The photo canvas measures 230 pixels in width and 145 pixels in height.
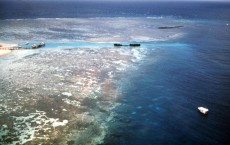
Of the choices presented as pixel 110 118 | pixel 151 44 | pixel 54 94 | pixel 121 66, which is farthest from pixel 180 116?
pixel 151 44

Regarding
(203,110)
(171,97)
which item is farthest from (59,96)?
(203,110)

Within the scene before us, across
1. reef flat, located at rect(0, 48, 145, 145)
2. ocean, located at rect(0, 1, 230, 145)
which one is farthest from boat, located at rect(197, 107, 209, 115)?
reef flat, located at rect(0, 48, 145, 145)

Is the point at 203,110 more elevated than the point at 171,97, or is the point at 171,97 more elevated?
the point at 203,110

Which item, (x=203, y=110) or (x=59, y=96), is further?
(x=59, y=96)

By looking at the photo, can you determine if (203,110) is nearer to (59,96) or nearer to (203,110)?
(203,110)

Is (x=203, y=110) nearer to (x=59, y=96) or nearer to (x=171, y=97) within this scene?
(x=171, y=97)

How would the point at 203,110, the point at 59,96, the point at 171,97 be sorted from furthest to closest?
the point at 171,97
the point at 59,96
the point at 203,110

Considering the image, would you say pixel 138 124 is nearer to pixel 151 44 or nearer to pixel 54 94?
pixel 54 94

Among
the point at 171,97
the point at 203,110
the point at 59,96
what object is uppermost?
the point at 203,110

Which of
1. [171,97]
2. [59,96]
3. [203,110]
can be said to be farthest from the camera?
[171,97]

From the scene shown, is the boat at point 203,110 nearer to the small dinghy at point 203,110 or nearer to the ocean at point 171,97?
the small dinghy at point 203,110
